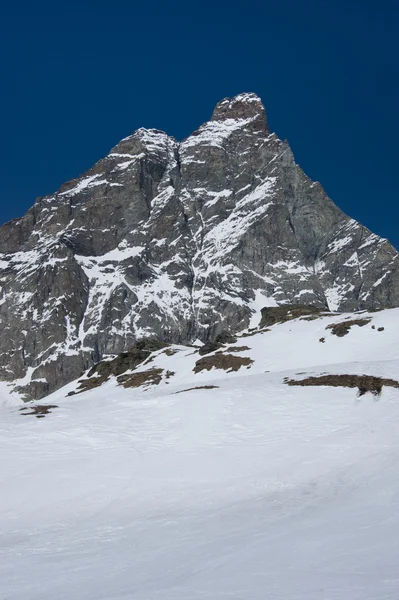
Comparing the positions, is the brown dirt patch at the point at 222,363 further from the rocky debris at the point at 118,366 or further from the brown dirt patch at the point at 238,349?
the rocky debris at the point at 118,366

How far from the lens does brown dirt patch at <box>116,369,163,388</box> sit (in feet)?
202

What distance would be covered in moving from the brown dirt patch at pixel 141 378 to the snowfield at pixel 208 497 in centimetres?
3228

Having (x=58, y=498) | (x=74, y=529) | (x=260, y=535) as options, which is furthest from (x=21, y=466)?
(x=260, y=535)

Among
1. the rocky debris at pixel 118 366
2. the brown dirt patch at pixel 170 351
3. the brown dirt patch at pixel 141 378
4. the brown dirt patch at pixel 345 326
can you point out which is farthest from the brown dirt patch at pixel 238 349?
the rocky debris at pixel 118 366

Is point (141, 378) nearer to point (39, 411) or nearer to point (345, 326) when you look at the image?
point (345, 326)

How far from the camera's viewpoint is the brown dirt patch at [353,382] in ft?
83.9

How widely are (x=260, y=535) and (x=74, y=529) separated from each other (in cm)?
526

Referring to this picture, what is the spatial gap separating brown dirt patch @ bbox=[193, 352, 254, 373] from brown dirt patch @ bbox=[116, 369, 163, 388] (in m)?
5.44

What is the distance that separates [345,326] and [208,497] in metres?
45.1

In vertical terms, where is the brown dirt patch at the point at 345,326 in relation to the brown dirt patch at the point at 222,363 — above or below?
above

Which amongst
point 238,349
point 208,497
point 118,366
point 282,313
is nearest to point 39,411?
point 208,497

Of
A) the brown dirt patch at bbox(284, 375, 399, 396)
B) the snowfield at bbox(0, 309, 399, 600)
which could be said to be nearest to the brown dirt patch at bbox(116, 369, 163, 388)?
the snowfield at bbox(0, 309, 399, 600)

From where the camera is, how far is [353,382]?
27000 millimetres

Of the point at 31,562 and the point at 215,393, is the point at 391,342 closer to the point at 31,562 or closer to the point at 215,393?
the point at 215,393
